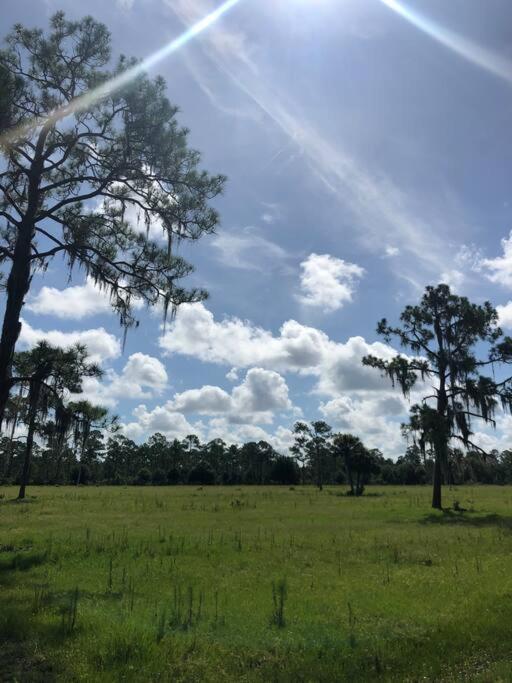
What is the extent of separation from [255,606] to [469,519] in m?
17.7

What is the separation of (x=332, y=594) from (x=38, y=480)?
277ft

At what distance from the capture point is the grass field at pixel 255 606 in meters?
6.03

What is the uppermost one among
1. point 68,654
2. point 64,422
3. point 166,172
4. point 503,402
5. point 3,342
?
point 166,172

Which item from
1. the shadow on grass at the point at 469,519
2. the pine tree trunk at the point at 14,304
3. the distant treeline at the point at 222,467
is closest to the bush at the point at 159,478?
the distant treeline at the point at 222,467

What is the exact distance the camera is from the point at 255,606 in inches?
333

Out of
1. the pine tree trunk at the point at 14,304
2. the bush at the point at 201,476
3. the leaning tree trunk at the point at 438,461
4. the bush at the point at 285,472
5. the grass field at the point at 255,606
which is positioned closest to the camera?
the grass field at the point at 255,606

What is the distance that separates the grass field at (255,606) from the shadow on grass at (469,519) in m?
4.70

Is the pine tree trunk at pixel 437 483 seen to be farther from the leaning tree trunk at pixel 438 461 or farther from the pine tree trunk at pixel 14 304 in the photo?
the pine tree trunk at pixel 14 304

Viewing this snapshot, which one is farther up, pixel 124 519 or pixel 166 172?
pixel 166 172

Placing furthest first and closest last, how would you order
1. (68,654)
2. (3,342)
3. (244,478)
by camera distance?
(244,478) → (3,342) → (68,654)

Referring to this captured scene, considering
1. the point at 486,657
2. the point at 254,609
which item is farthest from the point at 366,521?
the point at 486,657

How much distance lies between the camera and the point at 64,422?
40.3 feet

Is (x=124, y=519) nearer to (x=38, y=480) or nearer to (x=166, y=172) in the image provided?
(x=166, y=172)

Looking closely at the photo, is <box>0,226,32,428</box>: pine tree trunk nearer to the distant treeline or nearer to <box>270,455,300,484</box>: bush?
the distant treeline
